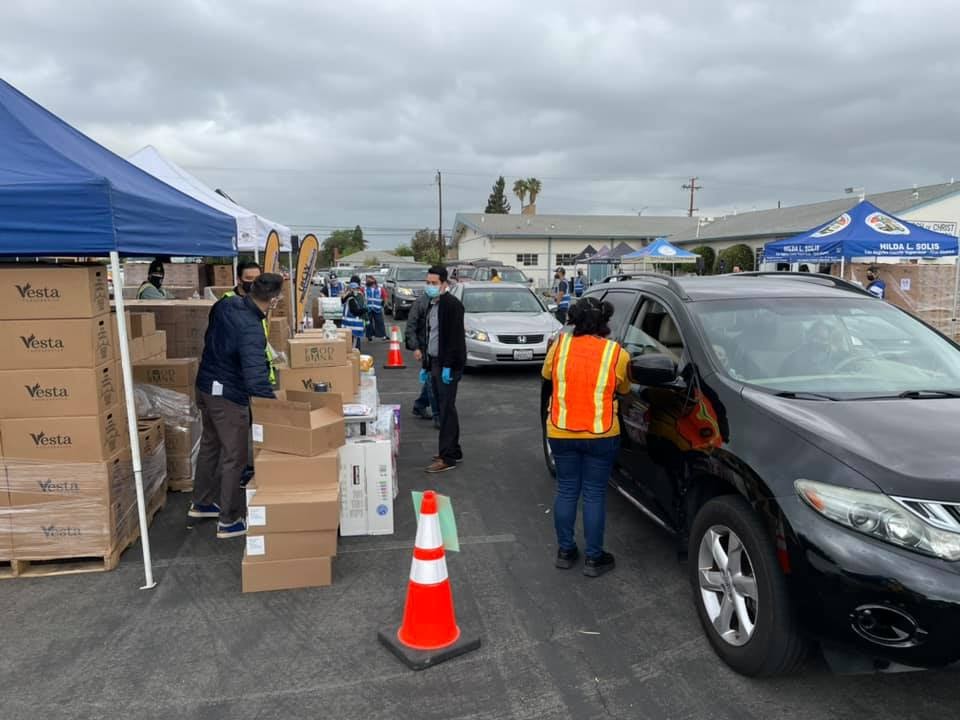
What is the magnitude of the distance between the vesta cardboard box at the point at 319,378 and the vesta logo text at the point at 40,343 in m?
1.64

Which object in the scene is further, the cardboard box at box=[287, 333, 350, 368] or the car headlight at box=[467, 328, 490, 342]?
the car headlight at box=[467, 328, 490, 342]

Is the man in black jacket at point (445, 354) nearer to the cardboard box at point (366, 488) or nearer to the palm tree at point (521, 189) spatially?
the cardboard box at point (366, 488)

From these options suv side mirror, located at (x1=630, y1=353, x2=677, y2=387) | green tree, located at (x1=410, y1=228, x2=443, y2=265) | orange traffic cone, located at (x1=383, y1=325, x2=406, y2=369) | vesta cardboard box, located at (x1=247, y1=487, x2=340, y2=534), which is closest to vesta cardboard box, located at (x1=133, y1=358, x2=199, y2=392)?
vesta cardboard box, located at (x1=247, y1=487, x2=340, y2=534)

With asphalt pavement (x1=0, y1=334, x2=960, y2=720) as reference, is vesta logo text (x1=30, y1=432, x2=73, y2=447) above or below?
above

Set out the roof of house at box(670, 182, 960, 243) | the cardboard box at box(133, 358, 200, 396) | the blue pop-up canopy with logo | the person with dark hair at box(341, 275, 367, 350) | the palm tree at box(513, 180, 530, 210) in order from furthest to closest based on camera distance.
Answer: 1. the palm tree at box(513, 180, 530, 210)
2. the roof of house at box(670, 182, 960, 243)
3. the person with dark hair at box(341, 275, 367, 350)
4. the blue pop-up canopy with logo
5. the cardboard box at box(133, 358, 200, 396)

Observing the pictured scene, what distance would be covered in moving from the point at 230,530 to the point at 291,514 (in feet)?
3.38

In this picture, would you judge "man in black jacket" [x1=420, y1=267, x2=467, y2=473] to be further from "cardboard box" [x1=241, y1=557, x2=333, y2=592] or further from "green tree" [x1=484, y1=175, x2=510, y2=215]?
"green tree" [x1=484, y1=175, x2=510, y2=215]

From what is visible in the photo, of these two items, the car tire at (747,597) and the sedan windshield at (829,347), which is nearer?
the car tire at (747,597)

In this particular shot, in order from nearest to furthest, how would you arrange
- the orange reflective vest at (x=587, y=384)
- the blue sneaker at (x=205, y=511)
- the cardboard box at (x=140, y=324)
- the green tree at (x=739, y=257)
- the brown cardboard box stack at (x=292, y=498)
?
1. the orange reflective vest at (x=587, y=384)
2. the brown cardboard box stack at (x=292, y=498)
3. the blue sneaker at (x=205, y=511)
4. the cardboard box at (x=140, y=324)
5. the green tree at (x=739, y=257)

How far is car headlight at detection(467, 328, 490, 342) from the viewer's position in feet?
35.7

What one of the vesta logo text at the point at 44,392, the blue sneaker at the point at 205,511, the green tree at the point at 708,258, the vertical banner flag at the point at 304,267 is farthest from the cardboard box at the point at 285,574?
the green tree at the point at 708,258

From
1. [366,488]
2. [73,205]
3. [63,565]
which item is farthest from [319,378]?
[73,205]

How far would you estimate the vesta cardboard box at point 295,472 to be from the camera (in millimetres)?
3982

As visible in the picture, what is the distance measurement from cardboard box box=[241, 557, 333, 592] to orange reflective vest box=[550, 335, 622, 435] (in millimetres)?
1630
